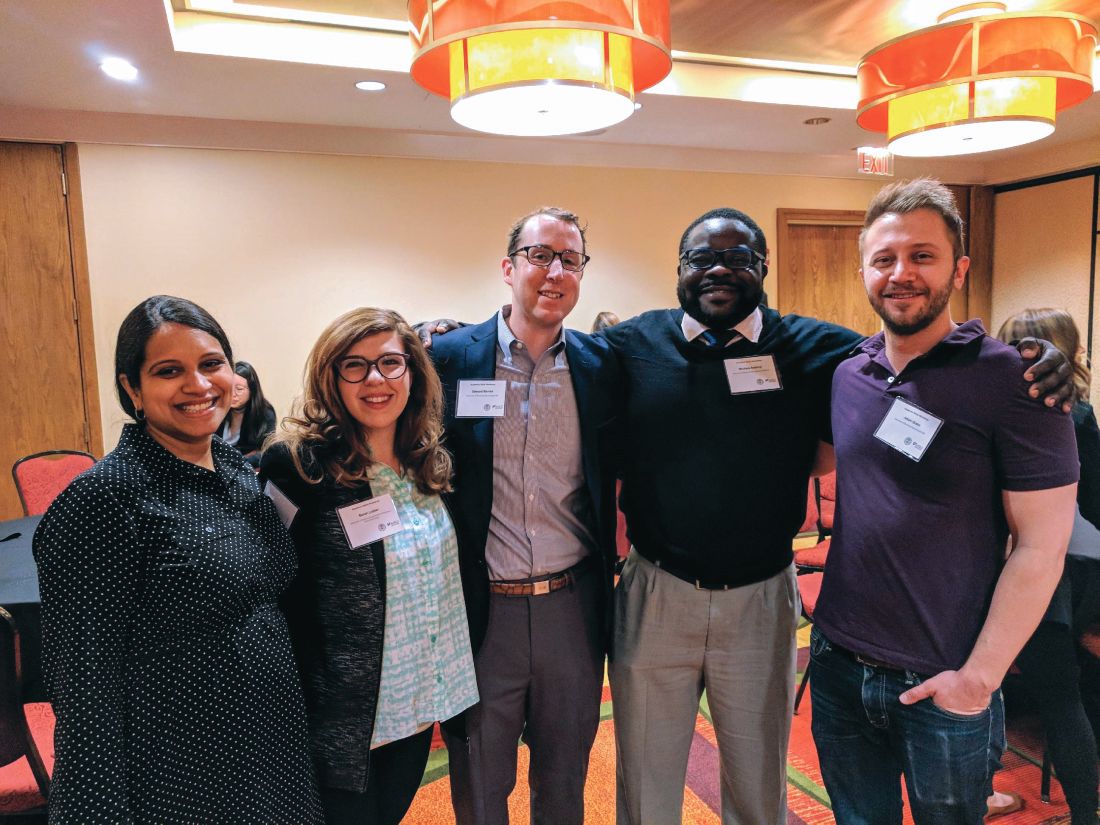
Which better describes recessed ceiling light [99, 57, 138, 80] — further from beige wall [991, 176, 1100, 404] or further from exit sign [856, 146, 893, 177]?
beige wall [991, 176, 1100, 404]

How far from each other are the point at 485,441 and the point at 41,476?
10.3 ft

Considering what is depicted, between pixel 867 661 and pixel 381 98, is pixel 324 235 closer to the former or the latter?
pixel 381 98

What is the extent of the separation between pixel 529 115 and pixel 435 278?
3259 mm

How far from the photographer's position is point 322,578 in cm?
146

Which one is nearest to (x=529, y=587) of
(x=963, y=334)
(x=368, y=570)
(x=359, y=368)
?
(x=368, y=570)

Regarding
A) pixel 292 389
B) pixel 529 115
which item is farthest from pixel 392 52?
pixel 292 389

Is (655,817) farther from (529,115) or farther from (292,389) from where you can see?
(292,389)

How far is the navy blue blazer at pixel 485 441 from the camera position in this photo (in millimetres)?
1683

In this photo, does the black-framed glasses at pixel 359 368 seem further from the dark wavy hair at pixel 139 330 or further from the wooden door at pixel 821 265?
the wooden door at pixel 821 265

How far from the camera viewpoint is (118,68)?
11.5 ft

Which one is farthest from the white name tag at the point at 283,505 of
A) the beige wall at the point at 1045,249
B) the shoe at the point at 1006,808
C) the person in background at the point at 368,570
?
the beige wall at the point at 1045,249

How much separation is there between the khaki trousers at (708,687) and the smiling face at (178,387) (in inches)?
45.2

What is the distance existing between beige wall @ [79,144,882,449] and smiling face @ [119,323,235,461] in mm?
3792

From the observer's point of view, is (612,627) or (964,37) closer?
(612,627)
